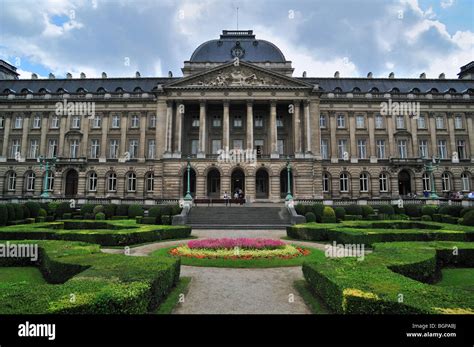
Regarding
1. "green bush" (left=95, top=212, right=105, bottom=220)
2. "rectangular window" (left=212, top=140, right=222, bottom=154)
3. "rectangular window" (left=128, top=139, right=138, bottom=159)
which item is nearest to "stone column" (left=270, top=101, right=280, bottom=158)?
"rectangular window" (left=212, top=140, right=222, bottom=154)

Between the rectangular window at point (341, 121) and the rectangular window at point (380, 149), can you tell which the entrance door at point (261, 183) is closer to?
the rectangular window at point (341, 121)

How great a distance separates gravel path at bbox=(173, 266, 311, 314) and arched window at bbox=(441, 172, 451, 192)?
4922cm

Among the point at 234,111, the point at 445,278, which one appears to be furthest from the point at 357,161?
the point at 445,278

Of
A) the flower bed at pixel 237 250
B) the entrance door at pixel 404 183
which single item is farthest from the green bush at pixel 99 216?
the entrance door at pixel 404 183

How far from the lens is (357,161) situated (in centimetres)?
4953

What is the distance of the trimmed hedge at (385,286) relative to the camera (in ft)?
17.3

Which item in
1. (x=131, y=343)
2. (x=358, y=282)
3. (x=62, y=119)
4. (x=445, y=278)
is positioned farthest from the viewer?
(x=62, y=119)

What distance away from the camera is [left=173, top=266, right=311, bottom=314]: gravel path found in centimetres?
748

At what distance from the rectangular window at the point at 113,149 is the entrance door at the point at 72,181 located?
21.3 feet

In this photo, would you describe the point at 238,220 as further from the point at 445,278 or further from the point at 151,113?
the point at 151,113

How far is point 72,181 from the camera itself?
2000 inches

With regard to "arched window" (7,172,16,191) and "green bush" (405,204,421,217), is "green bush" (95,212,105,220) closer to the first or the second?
"green bush" (405,204,421,217)

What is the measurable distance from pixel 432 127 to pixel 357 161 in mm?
14812

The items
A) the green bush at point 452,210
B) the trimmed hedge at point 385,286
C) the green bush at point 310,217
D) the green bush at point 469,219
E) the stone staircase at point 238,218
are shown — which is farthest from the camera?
the green bush at point 310,217
